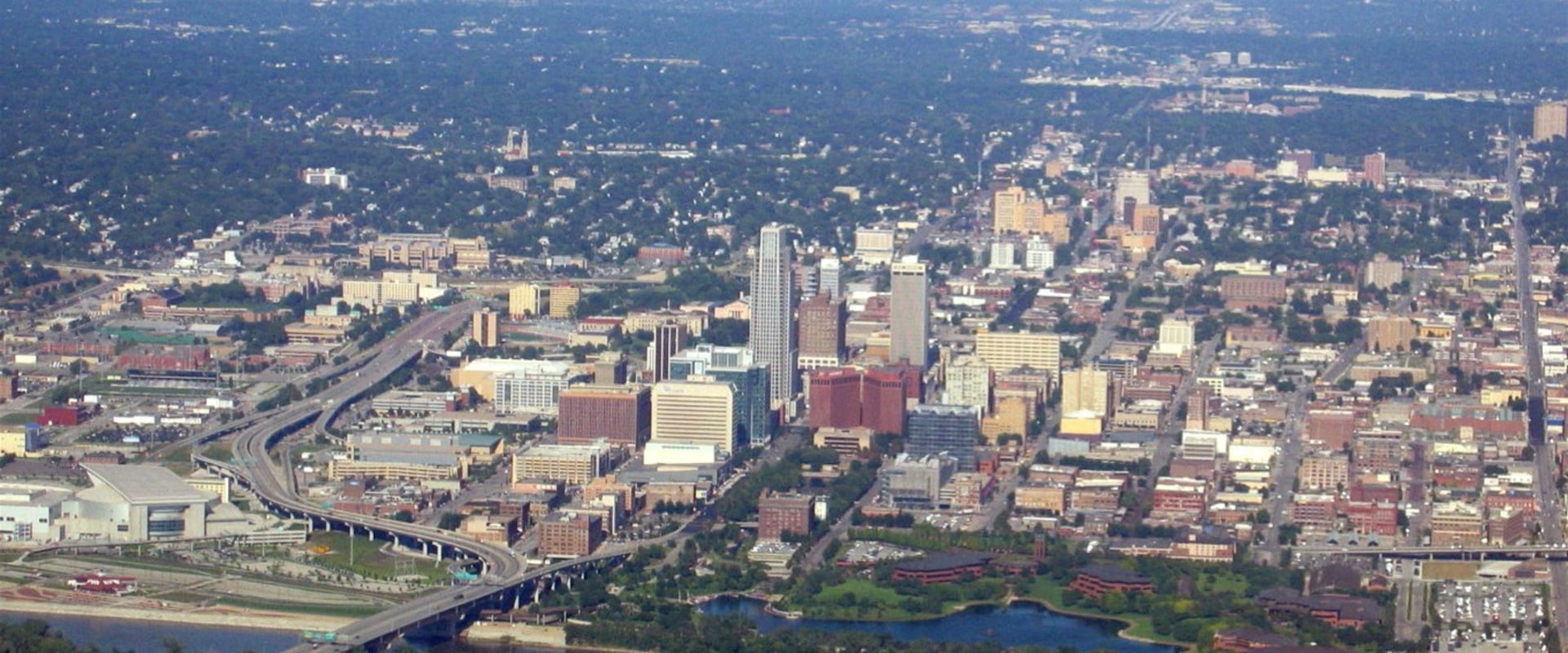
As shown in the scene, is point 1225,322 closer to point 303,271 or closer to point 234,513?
point 303,271

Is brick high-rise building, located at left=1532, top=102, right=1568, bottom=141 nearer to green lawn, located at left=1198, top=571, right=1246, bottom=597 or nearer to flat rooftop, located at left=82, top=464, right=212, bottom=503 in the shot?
green lawn, located at left=1198, top=571, right=1246, bottom=597

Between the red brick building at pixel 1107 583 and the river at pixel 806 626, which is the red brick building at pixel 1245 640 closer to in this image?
the river at pixel 806 626

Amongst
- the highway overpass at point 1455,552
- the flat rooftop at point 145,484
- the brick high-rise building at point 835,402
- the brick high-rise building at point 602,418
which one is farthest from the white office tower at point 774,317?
the highway overpass at point 1455,552

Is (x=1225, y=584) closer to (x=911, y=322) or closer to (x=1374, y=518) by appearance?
(x=1374, y=518)

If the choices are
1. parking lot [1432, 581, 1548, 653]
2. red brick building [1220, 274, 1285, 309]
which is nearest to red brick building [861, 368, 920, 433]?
parking lot [1432, 581, 1548, 653]

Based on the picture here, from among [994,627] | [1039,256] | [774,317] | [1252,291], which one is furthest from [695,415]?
[1039,256]

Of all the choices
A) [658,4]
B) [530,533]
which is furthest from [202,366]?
[658,4]
